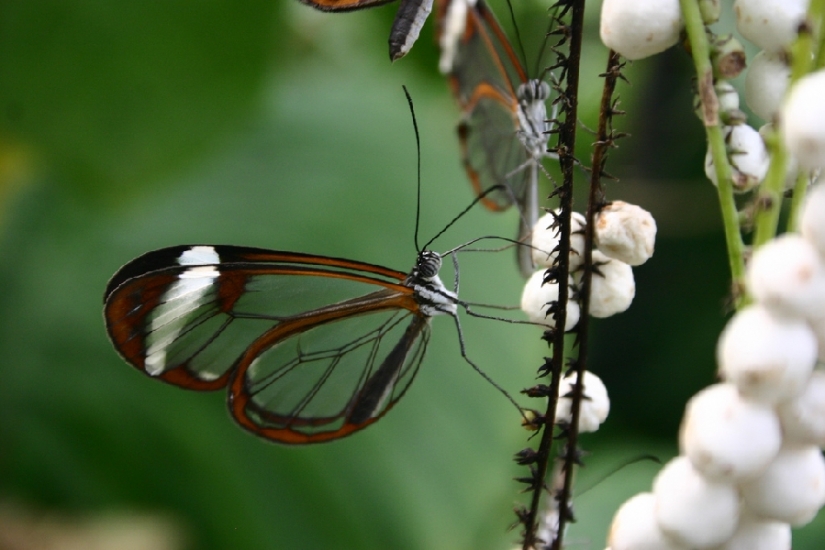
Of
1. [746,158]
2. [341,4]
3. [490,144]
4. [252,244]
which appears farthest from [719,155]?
[252,244]

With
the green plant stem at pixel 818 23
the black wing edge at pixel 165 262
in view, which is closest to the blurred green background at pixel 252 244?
the black wing edge at pixel 165 262

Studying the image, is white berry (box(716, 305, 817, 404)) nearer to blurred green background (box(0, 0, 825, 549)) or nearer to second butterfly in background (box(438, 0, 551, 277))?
second butterfly in background (box(438, 0, 551, 277))

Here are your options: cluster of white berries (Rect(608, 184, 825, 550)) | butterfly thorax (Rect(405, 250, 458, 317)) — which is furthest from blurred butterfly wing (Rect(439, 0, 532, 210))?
cluster of white berries (Rect(608, 184, 825, 550))

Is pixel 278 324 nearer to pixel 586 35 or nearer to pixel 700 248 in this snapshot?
pixel 586 35

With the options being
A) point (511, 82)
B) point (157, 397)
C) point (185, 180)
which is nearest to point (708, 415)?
point (511, 82)

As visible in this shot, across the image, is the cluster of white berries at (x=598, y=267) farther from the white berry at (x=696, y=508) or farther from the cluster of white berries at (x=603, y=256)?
the white berry at (x=696, y=508)

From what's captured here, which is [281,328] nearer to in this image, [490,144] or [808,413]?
[490,144]
